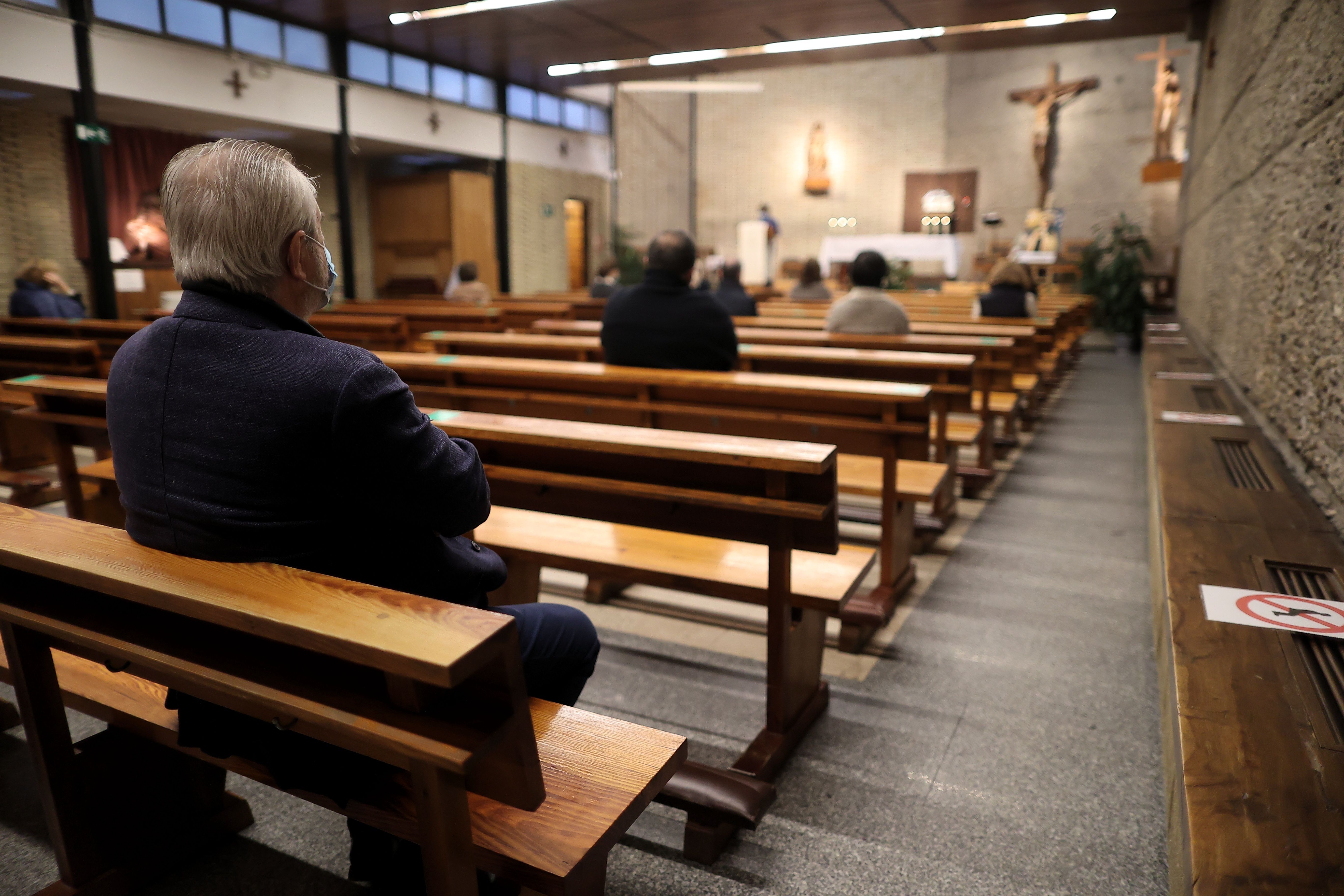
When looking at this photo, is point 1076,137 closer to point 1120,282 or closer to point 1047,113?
point 1047,113

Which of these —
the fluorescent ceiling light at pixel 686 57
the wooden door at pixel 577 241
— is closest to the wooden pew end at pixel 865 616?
the fluorescent ceiling light at pixel 686 57

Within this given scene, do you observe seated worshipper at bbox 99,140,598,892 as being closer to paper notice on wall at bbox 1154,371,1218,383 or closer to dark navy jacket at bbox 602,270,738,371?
dark navy jacket at bbox 602,270,738,371

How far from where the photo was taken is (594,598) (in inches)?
112

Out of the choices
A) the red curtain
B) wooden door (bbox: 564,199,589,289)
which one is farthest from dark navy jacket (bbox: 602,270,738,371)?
wooden door (bbox: 564,199,589,289)

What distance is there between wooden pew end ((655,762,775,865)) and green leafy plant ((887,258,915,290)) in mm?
10826

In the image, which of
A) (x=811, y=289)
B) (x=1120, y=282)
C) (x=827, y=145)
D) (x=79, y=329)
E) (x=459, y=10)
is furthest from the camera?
(x=827, y=145)

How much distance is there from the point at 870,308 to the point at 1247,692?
2.99 metres

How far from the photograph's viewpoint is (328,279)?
124 cm

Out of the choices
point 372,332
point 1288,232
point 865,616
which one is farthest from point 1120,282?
point 865,616

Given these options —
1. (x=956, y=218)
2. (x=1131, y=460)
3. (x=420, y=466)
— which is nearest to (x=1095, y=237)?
(x=956, y=218)

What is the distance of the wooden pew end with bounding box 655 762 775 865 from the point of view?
1.59 metres

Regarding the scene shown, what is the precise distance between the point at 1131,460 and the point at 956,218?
10.6m

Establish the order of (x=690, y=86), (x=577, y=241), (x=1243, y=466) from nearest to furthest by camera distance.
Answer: (x=1243, y=466) → (x=690, y=86) → (x=577, y=241)

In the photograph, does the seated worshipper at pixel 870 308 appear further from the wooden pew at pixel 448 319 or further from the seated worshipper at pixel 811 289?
the seated worshipper at pixel 811 289
